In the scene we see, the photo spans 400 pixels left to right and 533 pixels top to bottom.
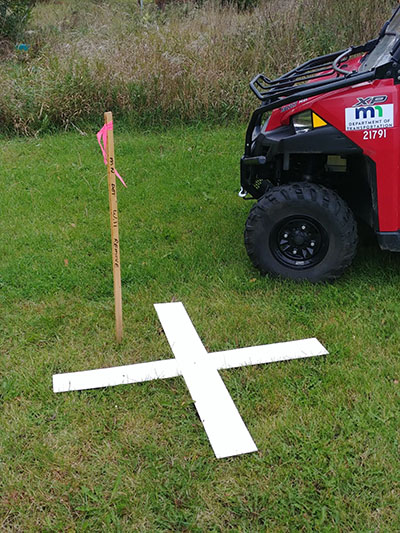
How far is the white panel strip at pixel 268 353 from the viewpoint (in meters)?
3.15

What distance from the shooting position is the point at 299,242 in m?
3.75

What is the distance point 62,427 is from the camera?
2.72m

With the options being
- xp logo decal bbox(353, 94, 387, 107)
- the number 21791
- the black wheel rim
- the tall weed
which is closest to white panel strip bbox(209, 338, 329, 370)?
the black wheel rim

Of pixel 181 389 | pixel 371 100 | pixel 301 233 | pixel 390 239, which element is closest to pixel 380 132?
pixel 371 100

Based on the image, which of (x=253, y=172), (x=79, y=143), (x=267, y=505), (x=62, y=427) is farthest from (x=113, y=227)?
(x=79, y=143)

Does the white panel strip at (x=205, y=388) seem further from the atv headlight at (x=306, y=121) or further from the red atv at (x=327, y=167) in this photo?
the atv headlight at (x=306, y=121)

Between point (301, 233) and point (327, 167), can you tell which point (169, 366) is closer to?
point (301, 233)

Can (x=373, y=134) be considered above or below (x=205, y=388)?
above

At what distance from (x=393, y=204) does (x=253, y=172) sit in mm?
1029

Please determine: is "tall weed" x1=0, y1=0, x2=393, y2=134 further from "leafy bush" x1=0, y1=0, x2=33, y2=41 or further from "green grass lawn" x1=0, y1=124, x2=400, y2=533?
"green grass lawn" x1=0, y1=124, x2=400, y2=533

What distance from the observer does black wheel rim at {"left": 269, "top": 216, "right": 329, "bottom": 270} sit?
3686mm

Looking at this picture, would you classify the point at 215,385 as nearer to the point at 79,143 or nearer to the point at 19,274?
the point at 19,274

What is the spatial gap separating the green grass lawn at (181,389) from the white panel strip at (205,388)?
5cm

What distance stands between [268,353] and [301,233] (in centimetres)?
91
